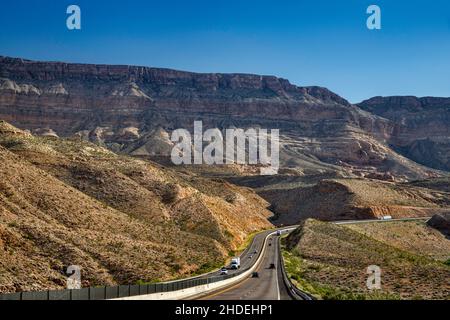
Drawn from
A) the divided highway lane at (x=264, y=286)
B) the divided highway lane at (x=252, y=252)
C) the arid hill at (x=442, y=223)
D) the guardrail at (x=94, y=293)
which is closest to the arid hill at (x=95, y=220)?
the divided highway lane at (x=252, y=252)

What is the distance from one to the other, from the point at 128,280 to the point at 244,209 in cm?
6242

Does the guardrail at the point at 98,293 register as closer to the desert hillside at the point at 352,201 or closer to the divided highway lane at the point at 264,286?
the divided highway lane at the point at 264,286

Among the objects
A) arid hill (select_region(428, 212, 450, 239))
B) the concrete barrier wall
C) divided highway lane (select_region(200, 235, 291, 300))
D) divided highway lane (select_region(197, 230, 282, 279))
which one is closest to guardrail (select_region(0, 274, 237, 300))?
the concrete barrier wall

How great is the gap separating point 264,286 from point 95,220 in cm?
2373

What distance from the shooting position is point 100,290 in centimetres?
2208

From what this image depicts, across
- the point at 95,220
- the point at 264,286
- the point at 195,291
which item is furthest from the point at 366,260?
the point at 195,291

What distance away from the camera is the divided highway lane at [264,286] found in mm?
31219

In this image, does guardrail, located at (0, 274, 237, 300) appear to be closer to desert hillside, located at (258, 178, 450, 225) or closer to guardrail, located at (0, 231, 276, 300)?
guardrail, located at (0, 231, 276, 300)

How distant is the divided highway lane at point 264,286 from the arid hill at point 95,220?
5592 mm

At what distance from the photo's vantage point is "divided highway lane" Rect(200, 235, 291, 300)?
31.2m

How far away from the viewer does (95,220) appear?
57.2 metres

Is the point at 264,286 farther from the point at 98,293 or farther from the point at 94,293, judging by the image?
the point at 94,293
